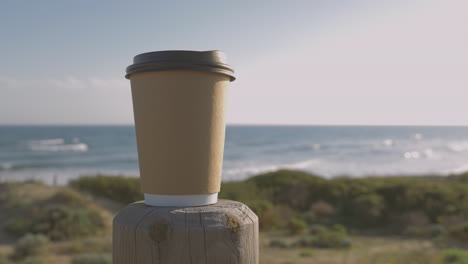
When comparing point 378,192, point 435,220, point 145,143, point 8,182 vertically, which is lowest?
point 435,220

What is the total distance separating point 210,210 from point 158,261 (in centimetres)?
22

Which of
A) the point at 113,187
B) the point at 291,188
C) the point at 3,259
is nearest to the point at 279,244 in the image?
the point at 291,188

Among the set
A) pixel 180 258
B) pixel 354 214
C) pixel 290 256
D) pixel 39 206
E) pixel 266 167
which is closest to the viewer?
pixel 180 258

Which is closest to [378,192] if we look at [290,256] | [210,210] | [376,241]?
[376,241]

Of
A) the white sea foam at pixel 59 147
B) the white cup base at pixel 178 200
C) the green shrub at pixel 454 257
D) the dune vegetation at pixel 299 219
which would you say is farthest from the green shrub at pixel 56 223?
the white sea foam at pixel 59 147

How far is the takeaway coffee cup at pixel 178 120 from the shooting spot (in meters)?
1.22

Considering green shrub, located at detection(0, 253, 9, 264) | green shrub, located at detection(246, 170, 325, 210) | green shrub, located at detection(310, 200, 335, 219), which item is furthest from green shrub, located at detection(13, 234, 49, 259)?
green shrub, located at detection(310, 200, 335, 219)

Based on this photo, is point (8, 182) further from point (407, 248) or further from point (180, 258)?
point (180, 258)

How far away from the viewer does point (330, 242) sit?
8703 millimetres

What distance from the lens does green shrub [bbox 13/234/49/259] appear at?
7762 mm

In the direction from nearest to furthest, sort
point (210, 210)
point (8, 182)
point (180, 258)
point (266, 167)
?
point (180, 258) → point (210, 210) → point (8, 182) → point (266, 167)

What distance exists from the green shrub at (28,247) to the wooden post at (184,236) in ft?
25.8

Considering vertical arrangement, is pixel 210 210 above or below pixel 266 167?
above

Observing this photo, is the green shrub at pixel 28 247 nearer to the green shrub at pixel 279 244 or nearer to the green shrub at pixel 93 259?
the green shrub at pixel 93 259
